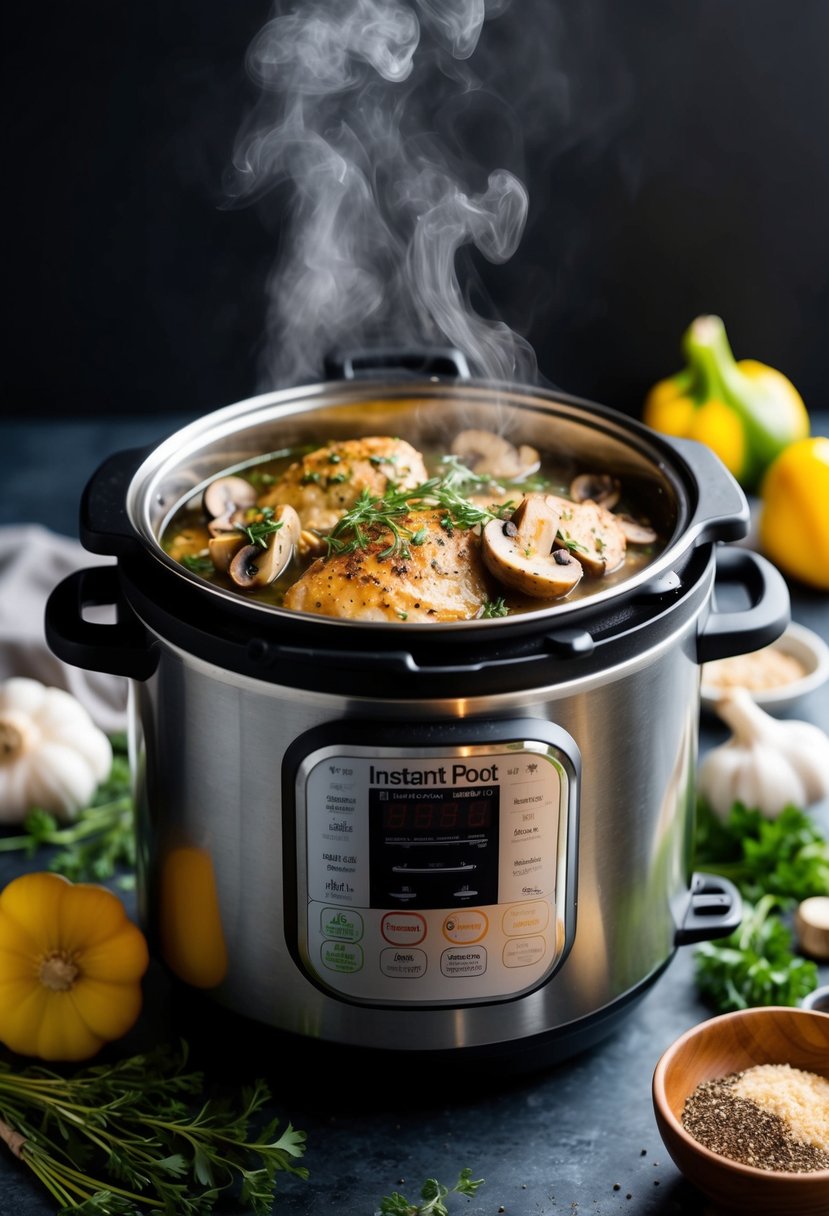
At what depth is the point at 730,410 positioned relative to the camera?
123 inches

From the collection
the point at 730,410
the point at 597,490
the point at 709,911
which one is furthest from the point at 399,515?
the point at 730,410

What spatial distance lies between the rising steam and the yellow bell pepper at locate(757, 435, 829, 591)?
579mm

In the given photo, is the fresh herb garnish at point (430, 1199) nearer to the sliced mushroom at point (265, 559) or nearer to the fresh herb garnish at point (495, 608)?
the fresh herb garnish at point (495, 608)

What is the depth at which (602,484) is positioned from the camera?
6.22 feet

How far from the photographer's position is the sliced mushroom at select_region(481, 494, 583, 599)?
1544 mm

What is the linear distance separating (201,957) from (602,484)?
2.68 ft

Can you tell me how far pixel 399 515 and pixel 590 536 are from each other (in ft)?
0.78

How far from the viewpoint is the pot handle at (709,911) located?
1.70 metres

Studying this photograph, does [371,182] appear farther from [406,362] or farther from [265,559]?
[265,559]

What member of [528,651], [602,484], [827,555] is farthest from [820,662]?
[528,651]

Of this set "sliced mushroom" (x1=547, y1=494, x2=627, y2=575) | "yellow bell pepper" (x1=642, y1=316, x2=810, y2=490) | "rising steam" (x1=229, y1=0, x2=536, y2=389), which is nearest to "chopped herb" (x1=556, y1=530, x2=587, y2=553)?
"sliced mushroom" (x1=547, y1=494, x2=627, y2=575)

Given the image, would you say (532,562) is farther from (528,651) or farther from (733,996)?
(733,996)

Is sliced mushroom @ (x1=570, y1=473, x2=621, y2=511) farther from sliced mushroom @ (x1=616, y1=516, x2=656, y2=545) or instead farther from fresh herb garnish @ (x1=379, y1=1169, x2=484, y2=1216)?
fresh herb garnish @ (x1=379, y1=1169, x2=484, y2=1216)

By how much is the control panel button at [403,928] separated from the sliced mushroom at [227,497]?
618 millimetres
